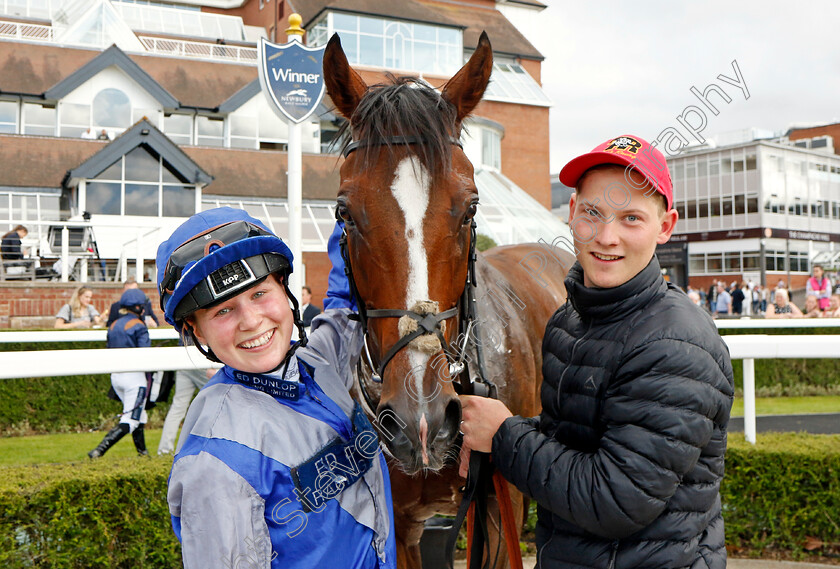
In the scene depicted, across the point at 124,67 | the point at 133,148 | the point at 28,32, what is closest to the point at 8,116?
the point at 124,67

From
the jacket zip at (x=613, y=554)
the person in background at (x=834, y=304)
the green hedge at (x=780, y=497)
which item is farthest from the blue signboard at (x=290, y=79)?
the person in background at (x=834, y=304)

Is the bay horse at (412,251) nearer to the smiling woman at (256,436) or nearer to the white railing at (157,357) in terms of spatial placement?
the smiling woman at (256,436)

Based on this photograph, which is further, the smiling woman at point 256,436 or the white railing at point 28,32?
the white railing at point 28,32

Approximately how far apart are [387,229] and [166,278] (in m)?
0.64

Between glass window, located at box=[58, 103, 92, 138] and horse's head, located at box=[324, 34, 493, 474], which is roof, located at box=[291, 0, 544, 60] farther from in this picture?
horse's head, located at box=[324, 34, 493, 474]

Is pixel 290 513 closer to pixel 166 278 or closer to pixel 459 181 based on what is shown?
pixel 166 278

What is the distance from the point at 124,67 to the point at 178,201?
6.46 m

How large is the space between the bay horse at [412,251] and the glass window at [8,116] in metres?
25.7

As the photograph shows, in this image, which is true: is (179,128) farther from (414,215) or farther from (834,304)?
(414,215)

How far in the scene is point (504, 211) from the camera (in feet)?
78.8

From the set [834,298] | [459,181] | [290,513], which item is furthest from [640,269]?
[834,298]

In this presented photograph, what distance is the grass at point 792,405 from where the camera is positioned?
28.5ft

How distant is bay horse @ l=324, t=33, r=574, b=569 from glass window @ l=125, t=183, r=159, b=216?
2039 centimetres

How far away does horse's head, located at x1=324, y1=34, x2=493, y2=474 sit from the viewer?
171 cm
